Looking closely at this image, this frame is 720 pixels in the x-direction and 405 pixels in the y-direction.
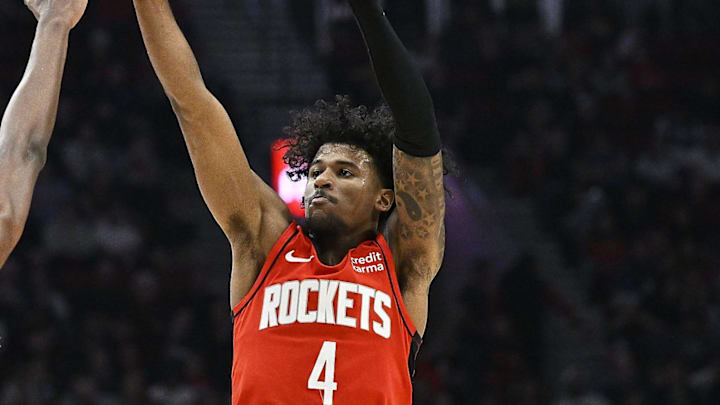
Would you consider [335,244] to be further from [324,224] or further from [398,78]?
[398,78]

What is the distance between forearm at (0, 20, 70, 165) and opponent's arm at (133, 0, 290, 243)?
0.84 meters

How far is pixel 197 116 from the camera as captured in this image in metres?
3.63

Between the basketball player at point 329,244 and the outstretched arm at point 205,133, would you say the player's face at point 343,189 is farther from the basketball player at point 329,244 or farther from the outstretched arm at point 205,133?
the outstretched arm at point 205,133

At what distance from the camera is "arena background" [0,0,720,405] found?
9.09 m

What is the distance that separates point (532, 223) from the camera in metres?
10.9

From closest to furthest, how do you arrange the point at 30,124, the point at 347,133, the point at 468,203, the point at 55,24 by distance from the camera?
1. the point at 30,124
2. the point at 55,24
3. the point at 347,133
4. the point at 468,203

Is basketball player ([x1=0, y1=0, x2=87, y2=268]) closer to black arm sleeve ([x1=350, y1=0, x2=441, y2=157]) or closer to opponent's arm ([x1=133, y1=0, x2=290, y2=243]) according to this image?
opponent's arm ([x1=133, y1=0, x2=290, y2=243])

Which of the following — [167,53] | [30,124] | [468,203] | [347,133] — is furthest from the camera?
[468,203]

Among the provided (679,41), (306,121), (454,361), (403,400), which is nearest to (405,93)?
(306,121)

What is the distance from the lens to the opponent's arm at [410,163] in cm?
348

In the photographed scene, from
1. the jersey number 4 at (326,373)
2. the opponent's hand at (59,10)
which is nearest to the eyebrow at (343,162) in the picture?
the jersey number 4 at (326,373)

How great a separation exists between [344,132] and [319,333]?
0.90 metres

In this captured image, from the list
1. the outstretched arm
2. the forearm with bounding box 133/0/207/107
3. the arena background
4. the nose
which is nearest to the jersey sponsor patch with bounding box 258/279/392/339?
the outstretched arm

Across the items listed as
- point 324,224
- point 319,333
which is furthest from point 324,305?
point 324,224
